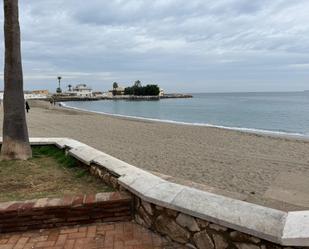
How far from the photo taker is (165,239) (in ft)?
9.96

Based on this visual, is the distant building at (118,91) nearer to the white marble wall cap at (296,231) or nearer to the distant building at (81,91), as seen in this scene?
the distant building at (81,91)

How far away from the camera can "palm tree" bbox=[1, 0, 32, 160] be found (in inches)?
222

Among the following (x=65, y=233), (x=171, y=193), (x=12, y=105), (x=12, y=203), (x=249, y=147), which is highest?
(x=12, y=105)

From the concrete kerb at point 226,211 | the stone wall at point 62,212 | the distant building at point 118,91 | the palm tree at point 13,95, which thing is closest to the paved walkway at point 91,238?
the stone wall at point 62,212

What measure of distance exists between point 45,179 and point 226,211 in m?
3.02

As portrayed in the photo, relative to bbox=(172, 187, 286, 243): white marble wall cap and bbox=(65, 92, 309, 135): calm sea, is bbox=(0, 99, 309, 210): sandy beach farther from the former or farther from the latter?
bbox=(65, 92, 309, 135): calm sea

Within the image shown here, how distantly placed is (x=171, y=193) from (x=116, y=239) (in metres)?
0.69

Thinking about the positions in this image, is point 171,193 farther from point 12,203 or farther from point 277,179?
point 277,179

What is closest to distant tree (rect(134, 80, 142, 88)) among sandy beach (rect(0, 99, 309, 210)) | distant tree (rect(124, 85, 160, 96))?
distant tree (rect(124, 85, 160, 96))

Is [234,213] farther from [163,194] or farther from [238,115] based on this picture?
[238,115]

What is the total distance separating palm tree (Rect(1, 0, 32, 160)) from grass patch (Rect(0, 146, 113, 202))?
268mm

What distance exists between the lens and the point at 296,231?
2156 millimetres

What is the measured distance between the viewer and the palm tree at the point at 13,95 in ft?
18.5

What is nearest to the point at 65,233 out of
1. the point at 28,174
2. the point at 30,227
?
the point at 30,227
